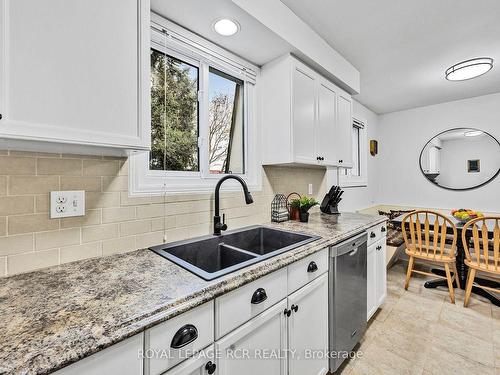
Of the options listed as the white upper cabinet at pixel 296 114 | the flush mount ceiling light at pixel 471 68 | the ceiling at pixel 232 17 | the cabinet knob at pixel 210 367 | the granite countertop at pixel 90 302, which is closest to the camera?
the granite countertop at pixel 90 302

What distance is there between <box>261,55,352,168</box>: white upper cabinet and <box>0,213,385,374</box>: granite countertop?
981 millimetres

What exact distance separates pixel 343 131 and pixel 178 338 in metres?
2.34

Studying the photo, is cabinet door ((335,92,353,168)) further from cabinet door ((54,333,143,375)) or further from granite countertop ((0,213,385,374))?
cabinet door ((54,333,143,375))

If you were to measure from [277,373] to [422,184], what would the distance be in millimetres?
4104

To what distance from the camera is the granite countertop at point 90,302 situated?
532 mm

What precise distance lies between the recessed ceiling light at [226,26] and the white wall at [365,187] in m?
2.10

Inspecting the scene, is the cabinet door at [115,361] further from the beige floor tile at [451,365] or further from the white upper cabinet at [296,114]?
the beige floor tile at [451,365]

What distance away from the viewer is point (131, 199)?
49.5 inches

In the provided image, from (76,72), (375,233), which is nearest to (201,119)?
(76,72)

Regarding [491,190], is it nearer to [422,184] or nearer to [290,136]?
[422,184]

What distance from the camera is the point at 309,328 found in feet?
4.29

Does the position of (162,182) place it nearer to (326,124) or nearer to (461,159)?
(326,124)

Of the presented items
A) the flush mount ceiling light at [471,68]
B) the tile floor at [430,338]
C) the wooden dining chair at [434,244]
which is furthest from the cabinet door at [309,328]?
the flush mount ceiling light at [471,68]

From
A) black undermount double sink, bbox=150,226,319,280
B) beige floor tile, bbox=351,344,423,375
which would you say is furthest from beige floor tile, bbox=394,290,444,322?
black undermount double sink, bbox=150,226,319,280
